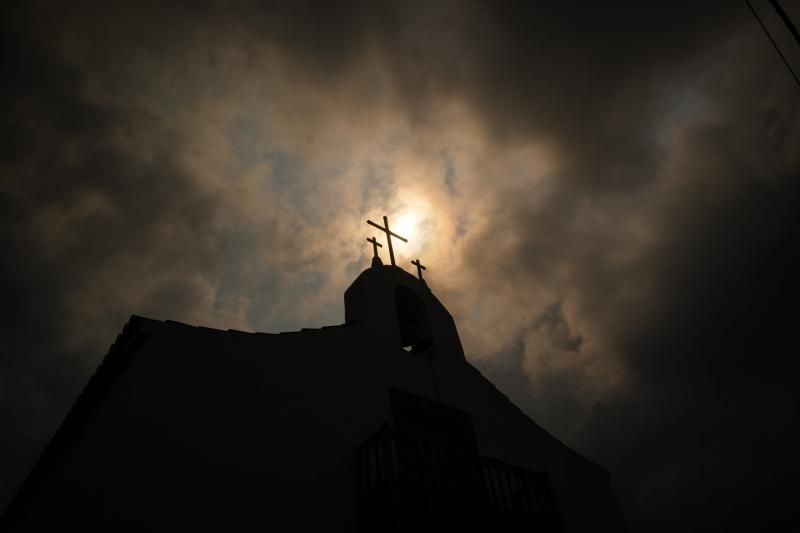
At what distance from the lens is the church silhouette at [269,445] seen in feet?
20.0

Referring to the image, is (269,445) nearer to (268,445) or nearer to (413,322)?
(268,445)

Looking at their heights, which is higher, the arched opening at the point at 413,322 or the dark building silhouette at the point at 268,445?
the arched opening at the point at 413,322

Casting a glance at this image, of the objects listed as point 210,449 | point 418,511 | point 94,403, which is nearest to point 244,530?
point 210,449

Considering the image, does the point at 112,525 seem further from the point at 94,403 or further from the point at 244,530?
the point at 94,403

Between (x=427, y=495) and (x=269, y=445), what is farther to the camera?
(x=269, y=445)

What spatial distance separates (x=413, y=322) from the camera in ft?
40.8

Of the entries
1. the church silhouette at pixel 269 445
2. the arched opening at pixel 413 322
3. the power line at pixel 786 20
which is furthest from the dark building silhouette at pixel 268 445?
the power line at pixel 786 20

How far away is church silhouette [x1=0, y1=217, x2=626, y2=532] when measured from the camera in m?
6.09

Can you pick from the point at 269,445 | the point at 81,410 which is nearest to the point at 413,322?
the point at 269,445

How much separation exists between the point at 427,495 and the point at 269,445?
8.20 feet

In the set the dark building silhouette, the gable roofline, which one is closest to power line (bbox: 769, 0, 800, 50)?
the dark building silhouette

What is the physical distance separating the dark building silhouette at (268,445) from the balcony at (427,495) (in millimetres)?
24

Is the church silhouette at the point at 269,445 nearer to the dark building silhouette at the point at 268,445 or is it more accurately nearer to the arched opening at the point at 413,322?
the dark building silhouette at the point at 268,445

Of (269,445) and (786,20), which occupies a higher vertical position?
(786,20)
